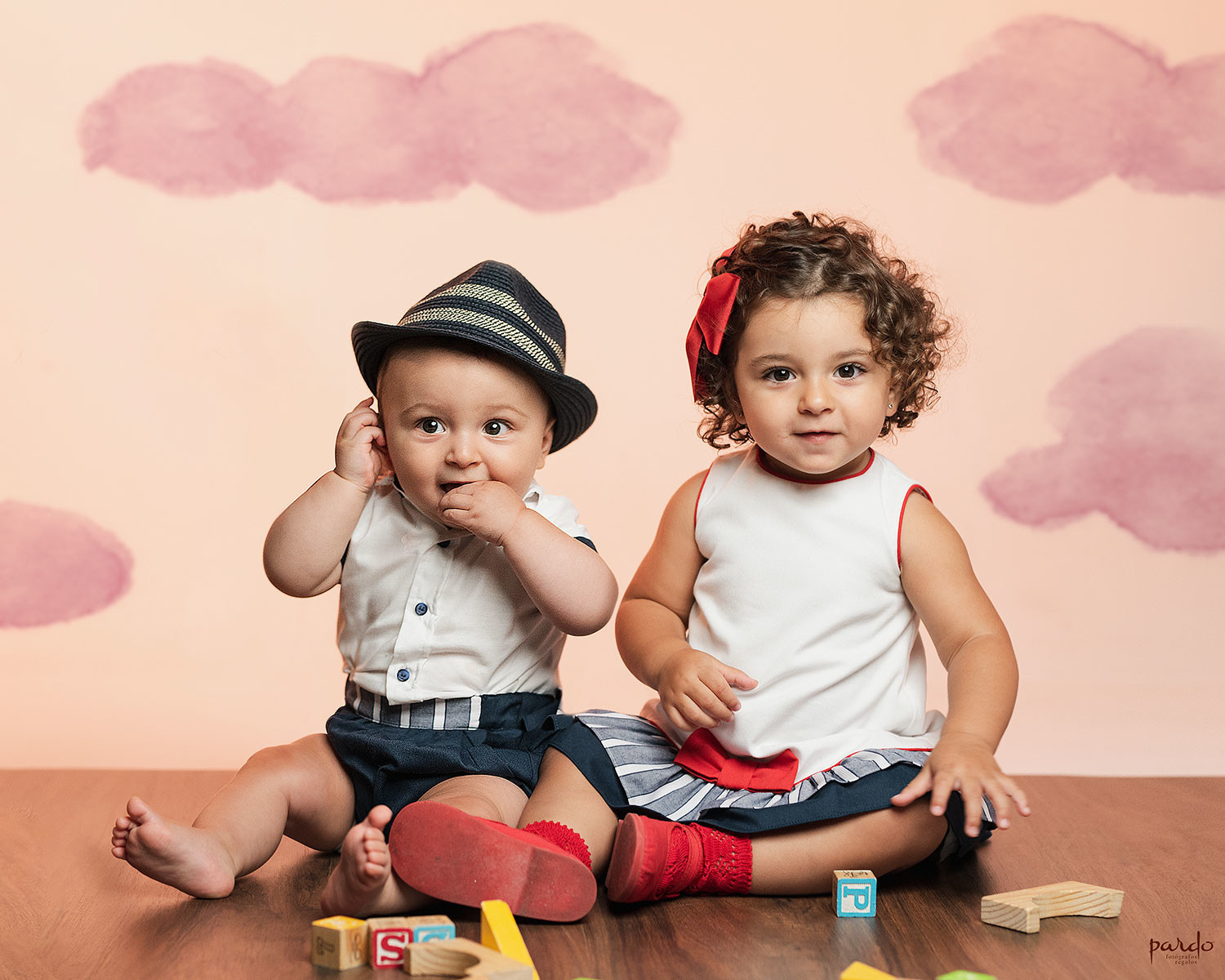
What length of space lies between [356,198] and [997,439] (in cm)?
136

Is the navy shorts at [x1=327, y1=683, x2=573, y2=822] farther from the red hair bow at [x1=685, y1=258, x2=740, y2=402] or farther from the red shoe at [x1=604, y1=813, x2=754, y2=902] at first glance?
the red hair bow at [x1=685, y1=258, x2=740, y2=402]

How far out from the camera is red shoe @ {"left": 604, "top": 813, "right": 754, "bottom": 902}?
4.33 ft

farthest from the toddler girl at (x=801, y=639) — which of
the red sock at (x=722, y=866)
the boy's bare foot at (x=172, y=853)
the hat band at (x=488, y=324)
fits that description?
the boy's bare foot at (x=172, y=853)

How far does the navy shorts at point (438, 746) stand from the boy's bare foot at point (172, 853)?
200 mm

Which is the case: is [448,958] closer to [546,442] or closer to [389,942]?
[389,942]

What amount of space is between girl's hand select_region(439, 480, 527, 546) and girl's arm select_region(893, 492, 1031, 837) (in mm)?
451

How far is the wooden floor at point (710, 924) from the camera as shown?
1.18m

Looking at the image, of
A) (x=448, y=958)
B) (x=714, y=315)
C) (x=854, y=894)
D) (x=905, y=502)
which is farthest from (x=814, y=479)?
(x=448, y=958)

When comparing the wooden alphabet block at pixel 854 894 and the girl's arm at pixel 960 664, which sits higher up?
the girl's arm at pixel 960 664

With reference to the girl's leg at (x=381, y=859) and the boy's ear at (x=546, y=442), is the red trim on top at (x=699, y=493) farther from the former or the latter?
the girl's leg at (x=381, y=859)

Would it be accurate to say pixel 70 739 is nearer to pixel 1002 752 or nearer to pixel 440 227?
pixel 440 227

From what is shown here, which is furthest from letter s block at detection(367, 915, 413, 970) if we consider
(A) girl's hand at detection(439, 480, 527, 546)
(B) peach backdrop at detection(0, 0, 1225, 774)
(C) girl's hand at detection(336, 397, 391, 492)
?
(B) peach backdrop at detection(0, 0, 1225, 774)

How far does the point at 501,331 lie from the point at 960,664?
0.62 metres

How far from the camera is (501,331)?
1.49 metres
